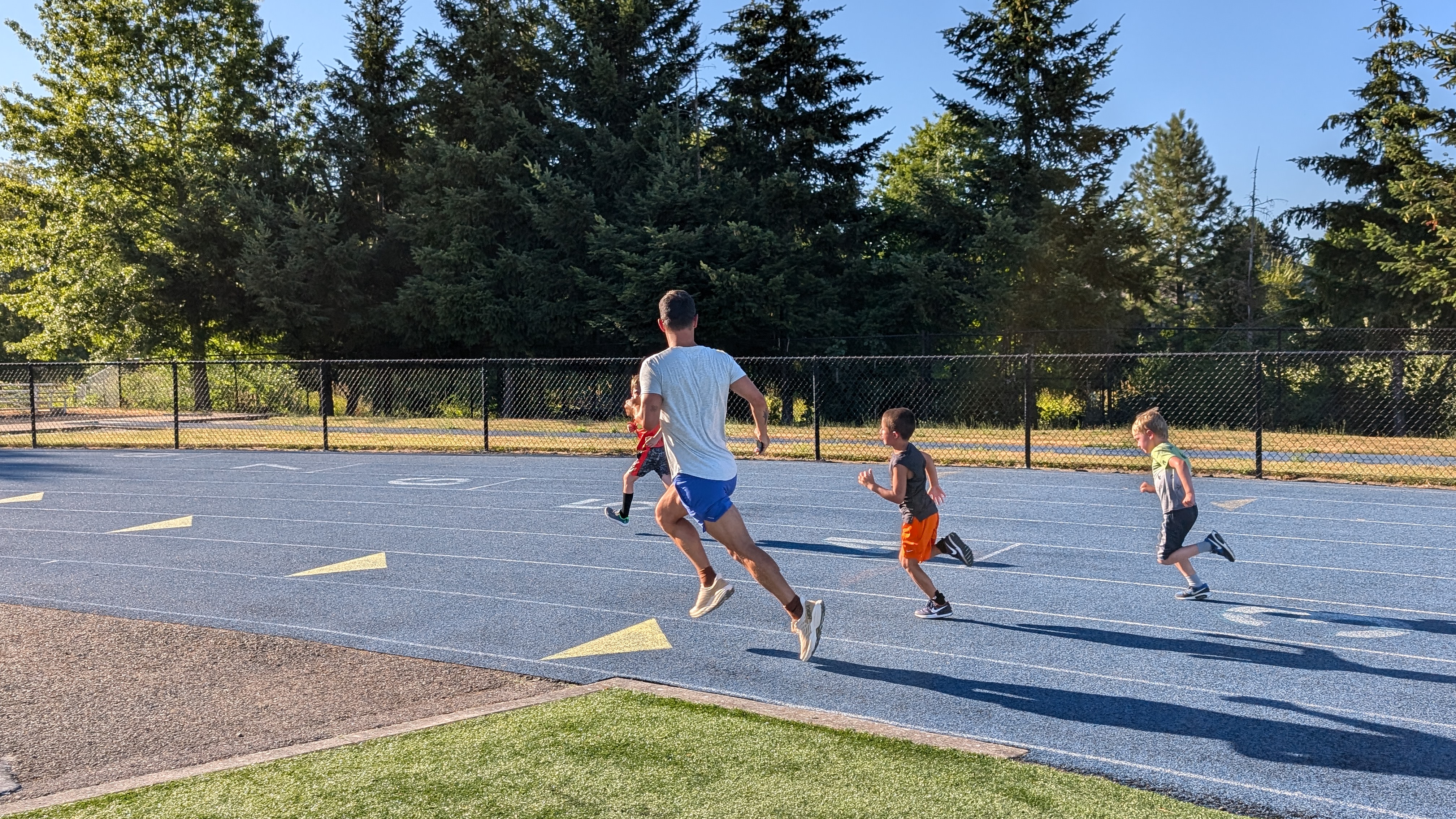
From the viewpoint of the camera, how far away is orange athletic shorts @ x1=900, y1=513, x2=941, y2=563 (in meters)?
7.04

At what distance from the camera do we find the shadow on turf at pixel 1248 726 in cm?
453

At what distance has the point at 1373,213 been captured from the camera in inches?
1141

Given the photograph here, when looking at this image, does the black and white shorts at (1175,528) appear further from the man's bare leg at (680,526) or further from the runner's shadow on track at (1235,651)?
the man's bare leg at (680,526)

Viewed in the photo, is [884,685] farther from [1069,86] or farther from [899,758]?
[1069,86]

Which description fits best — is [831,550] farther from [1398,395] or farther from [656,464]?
[1398,395]

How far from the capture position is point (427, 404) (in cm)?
2919

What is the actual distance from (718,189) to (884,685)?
24758 millimetres

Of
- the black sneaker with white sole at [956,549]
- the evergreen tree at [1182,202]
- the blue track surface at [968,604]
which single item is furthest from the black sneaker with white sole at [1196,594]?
the evergreen tree at [1182,202]

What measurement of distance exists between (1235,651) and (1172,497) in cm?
149

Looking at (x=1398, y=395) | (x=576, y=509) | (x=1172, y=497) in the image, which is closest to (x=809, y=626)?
(x=1172, y=497)

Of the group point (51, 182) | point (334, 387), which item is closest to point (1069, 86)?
point (334, 387)

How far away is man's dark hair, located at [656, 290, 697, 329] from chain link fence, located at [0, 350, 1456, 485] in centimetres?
1193

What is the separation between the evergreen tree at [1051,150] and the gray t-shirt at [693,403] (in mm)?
24661

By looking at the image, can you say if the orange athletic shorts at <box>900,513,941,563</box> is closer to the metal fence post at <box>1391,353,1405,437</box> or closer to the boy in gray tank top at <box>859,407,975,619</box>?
the boy in gray tank top at <box>859,407,975,619</box>
